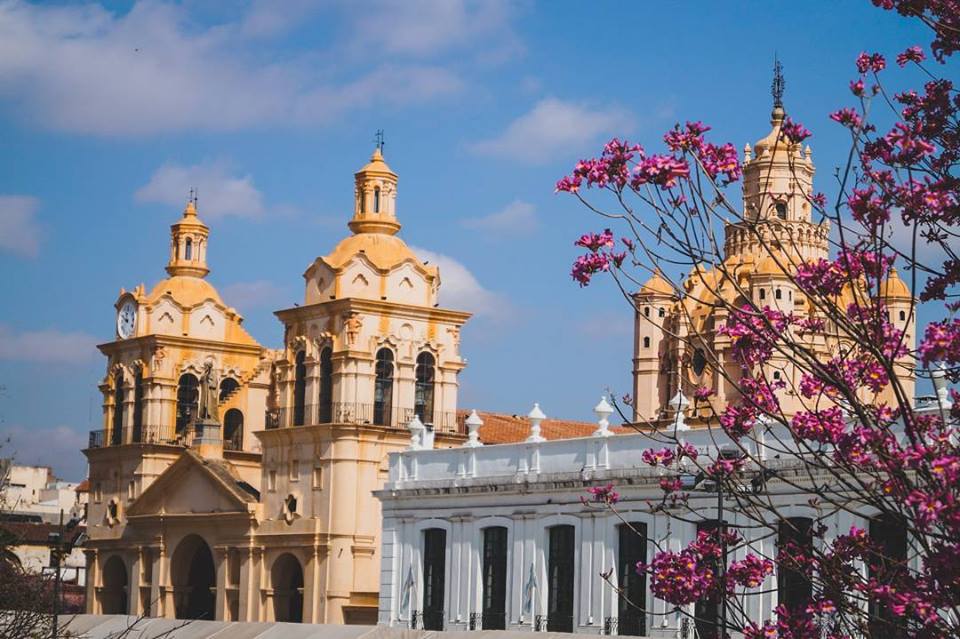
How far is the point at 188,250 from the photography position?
65.9m

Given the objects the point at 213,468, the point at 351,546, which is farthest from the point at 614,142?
the point at 213,468

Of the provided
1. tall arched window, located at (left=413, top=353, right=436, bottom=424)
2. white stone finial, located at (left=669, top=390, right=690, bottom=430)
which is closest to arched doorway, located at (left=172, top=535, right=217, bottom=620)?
tall arched window, located at (left=413, top=353, right=436, bottom=424)

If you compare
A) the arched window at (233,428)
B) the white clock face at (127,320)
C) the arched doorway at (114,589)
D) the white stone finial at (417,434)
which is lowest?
the arched doorway at (114,589)

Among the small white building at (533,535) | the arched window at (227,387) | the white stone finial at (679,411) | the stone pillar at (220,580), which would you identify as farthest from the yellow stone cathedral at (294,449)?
the white stone finial at (679,411)

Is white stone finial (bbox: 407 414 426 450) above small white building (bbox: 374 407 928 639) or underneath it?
above

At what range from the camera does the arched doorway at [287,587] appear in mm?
52906

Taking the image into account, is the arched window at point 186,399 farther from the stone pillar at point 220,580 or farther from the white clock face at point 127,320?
the stone pillar at point 220,580

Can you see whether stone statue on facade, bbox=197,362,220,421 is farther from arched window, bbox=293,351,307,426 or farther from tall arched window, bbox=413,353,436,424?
tall arched window, bbox=413,353,436,424

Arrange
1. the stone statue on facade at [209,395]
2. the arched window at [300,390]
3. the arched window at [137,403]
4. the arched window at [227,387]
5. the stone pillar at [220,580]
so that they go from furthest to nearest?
the arched window at [227,387]
the arched window at [137,403]
the stone statue on facade at [209,395]
the stone pillar at [220,580]
the arched window at [300,390]

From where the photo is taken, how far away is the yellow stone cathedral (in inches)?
2019

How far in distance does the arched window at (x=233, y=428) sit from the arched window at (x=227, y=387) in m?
0.55

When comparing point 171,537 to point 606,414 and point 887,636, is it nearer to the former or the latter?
point 606,414

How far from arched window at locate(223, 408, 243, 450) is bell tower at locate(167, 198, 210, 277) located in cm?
526

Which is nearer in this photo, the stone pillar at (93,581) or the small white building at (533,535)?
the small white building at (533,535)
